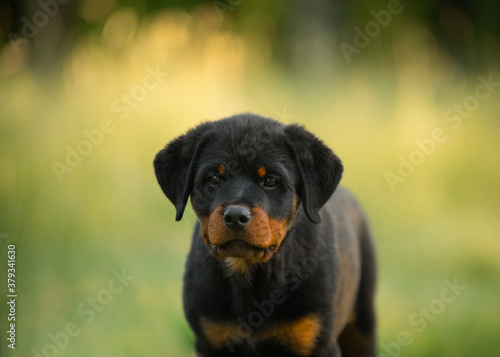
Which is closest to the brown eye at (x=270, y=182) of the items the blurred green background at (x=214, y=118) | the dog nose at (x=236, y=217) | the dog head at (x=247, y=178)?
the dog head at (x=247, y=178)

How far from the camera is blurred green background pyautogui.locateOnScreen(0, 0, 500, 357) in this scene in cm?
612

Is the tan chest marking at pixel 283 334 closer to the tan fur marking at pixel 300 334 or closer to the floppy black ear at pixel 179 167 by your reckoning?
the tan fur marking at pixel 300 334

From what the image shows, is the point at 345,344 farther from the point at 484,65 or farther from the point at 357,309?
the point at 484,65

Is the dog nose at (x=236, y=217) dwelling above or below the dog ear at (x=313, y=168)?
below

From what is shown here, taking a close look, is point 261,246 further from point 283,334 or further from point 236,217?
point 283,334

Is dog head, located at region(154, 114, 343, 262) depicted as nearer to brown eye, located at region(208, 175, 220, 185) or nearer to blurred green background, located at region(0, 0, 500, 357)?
brown eye, located at region(208, 175, 220, 185)

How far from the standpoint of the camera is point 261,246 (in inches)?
144

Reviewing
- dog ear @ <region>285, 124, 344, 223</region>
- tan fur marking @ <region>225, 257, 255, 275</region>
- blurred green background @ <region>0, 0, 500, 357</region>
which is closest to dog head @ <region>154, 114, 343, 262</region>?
dog ear @ <region>285, 124, 344, 223</region>

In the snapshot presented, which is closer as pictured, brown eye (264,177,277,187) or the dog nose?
the dog nose

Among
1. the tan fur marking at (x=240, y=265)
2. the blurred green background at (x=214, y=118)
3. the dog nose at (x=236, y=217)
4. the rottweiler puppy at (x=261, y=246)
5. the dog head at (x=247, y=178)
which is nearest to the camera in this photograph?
the dog nose at (x=236, y=217)

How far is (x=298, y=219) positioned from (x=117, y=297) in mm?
2673

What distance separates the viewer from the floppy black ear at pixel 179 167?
4.04 meters

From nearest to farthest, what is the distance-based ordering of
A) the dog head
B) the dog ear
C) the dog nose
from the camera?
the dog nose < the dog head < the dog ear

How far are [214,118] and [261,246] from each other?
3605 millimetres
